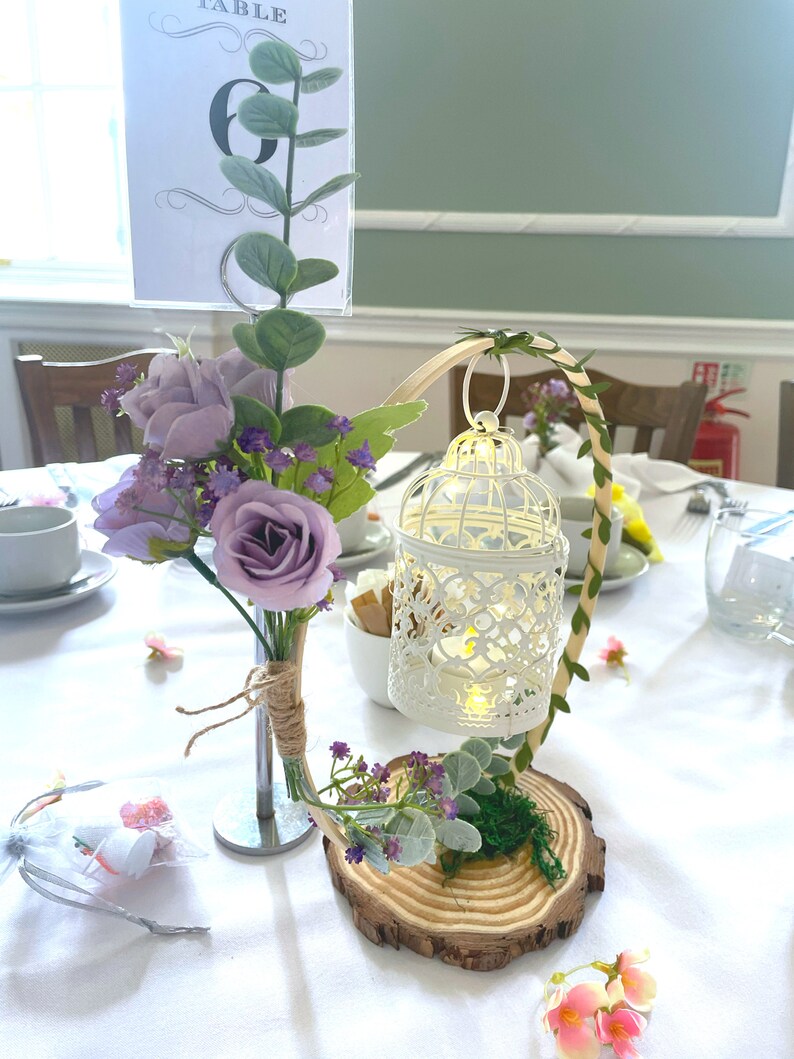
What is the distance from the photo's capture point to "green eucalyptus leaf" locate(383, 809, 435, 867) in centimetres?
40

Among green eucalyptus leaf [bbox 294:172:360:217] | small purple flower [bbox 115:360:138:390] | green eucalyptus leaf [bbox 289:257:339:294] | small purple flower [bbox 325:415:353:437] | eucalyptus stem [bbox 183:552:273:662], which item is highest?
green eucalyptus leaf [bbox 294:172:360:217]

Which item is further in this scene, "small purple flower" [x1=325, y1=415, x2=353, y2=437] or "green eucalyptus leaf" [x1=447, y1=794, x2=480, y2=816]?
"green eucalyptus leaf" [x1=447, y1=794, x2=480, y2=816]

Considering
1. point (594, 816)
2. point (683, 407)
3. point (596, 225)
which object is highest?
point (596, 225)

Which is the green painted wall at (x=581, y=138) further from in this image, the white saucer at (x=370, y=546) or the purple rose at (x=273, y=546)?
the purple rose at (x=273, y=546)

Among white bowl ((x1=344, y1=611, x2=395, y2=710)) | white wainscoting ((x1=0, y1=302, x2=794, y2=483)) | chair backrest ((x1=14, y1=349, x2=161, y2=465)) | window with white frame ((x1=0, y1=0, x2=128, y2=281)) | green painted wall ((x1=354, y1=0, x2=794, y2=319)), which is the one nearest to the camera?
white bowl ((x1=344, y1=611, x2=395, y2=710))

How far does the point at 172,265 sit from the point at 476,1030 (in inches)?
17.3

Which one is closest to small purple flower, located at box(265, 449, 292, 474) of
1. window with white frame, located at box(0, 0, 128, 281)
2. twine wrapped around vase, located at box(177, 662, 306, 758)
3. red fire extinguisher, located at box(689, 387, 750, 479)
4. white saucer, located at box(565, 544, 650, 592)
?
twine wrapped around vase, located at box(177, 662, 306, 758)

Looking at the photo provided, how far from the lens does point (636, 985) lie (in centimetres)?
39

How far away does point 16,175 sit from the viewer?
2354mm

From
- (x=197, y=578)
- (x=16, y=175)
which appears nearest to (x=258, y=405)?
(x=197, y=578)

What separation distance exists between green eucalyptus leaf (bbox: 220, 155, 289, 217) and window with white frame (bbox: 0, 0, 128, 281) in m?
2.19

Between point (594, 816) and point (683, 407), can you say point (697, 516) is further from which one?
point (594, 816)

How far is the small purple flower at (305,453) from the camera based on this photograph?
1.15 feet

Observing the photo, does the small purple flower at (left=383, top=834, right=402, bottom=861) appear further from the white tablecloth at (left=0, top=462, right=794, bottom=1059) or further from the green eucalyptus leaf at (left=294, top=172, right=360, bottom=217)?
the green eucalyptus leaf at (left=294, top=172, right=360, bottom=217)
